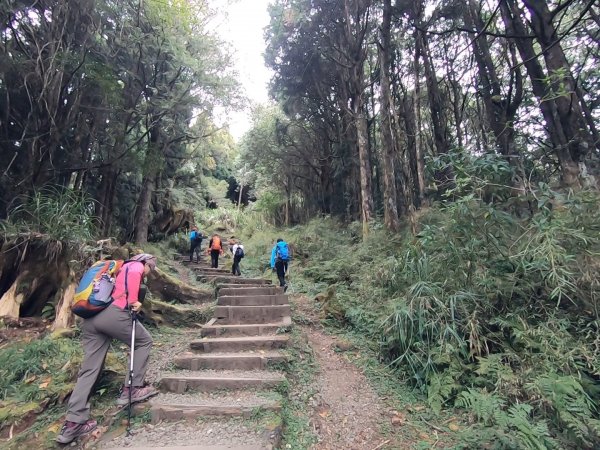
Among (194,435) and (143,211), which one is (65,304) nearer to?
(194,435)

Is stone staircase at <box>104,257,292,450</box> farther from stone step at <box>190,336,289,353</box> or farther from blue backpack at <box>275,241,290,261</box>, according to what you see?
blue backpack at <box>275,241,290,261</box>

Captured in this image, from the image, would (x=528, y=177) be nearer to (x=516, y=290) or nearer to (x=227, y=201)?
(x=516, y=290)

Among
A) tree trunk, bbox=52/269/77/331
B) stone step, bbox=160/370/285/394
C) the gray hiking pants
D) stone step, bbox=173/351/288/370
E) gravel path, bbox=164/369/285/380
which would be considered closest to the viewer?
the gray hiking pants

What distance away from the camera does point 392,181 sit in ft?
33.3

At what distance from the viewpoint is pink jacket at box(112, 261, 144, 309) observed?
3604 mm

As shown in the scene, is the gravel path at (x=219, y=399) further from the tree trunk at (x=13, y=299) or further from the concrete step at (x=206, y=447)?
the tree trunk at (x=13, y=299)

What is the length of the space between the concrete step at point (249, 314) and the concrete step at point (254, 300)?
44 centimetres

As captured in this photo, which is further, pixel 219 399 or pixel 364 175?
pixel 364 175

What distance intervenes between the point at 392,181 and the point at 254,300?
5.83 m

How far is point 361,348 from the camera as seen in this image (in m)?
5.43

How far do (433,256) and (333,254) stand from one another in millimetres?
5697

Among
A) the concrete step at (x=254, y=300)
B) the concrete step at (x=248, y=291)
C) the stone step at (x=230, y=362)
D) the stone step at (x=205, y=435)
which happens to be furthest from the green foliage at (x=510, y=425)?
the concrete step at (x=248, y=291)

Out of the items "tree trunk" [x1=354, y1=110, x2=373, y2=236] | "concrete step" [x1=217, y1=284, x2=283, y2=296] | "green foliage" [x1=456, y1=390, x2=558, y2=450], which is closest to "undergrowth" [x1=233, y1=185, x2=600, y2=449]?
"green foliage" [x1=456, y1=390, x2=558, y2=450]

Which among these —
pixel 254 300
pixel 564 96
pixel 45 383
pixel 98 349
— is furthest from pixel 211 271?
pixel 564 96
